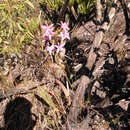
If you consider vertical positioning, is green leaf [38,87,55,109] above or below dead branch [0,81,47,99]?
below

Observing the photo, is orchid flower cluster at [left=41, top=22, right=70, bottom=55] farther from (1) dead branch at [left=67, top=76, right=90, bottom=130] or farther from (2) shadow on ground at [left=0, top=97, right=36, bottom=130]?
(2) shadow on ground at [left=0, top=97, right=36, bottom=130]

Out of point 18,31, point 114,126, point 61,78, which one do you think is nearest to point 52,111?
point 61,78

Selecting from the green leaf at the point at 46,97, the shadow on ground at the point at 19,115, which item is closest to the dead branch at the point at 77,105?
the green leaf at the point at 46,97

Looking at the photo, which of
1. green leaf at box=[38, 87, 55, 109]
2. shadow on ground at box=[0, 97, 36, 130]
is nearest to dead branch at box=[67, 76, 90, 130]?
green leaf at box=[38, 87, 55, 109]

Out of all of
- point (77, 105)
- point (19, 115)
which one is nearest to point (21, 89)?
point (19, 115)

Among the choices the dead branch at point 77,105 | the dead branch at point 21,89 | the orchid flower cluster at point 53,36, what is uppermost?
the orchid flower cluster at point 53,36

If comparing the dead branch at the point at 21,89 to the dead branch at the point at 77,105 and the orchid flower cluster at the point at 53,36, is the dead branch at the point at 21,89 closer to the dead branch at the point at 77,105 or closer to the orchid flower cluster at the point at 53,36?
the dead branch at the point at 77,105

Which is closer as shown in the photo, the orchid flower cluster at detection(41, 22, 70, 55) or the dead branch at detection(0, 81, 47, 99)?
the orchid flower cluster at detection(41, 22, 70, 55)

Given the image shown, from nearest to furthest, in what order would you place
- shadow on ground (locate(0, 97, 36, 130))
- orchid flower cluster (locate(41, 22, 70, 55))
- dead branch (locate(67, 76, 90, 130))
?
orchid flower cluster (locate(41, 22, 70, 55))
dead branch (locate(67, 76, 90, 130))
shadow on ground (locate(0, 97, 36, 130))

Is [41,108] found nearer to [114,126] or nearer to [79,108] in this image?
[79,108]

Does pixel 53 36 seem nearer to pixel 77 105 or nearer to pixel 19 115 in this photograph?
pixel 77 105

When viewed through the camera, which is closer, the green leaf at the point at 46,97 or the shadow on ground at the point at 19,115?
the green leaf at the point at 46,97

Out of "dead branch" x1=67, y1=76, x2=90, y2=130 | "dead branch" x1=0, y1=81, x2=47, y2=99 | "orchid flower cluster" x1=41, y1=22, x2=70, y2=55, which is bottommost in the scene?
"dead branch" x1=67, y1=76, x2=90, y2=130
